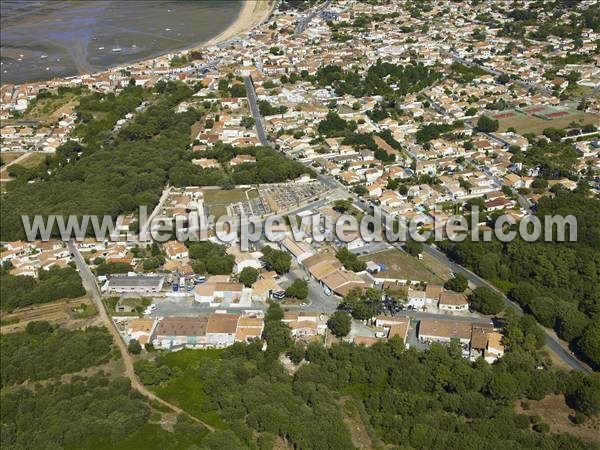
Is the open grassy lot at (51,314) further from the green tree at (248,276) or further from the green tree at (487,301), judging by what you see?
the green tree at (487,301)

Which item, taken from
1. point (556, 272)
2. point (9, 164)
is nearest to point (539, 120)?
point (556, 272)

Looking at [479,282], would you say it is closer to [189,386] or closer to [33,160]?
[189,386]

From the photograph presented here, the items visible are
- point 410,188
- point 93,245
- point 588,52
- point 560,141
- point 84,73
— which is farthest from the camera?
point 84,73

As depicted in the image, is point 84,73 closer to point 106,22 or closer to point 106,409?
point 106,22

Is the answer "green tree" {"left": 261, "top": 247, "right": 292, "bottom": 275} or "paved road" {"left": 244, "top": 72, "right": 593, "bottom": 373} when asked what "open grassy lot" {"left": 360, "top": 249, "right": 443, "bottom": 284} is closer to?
"paved road" {"left": 244, "top": 72, "right": 593, "bottom": 373}

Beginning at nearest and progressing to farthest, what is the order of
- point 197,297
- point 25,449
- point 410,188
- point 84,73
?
point 25,449 < point 197,297 < point 410,188 < point 84,73

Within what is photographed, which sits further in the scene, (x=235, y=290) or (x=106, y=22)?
(x=106, y=22)

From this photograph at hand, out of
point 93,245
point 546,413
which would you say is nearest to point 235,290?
point 93,245

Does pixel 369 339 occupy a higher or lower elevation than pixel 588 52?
lower
